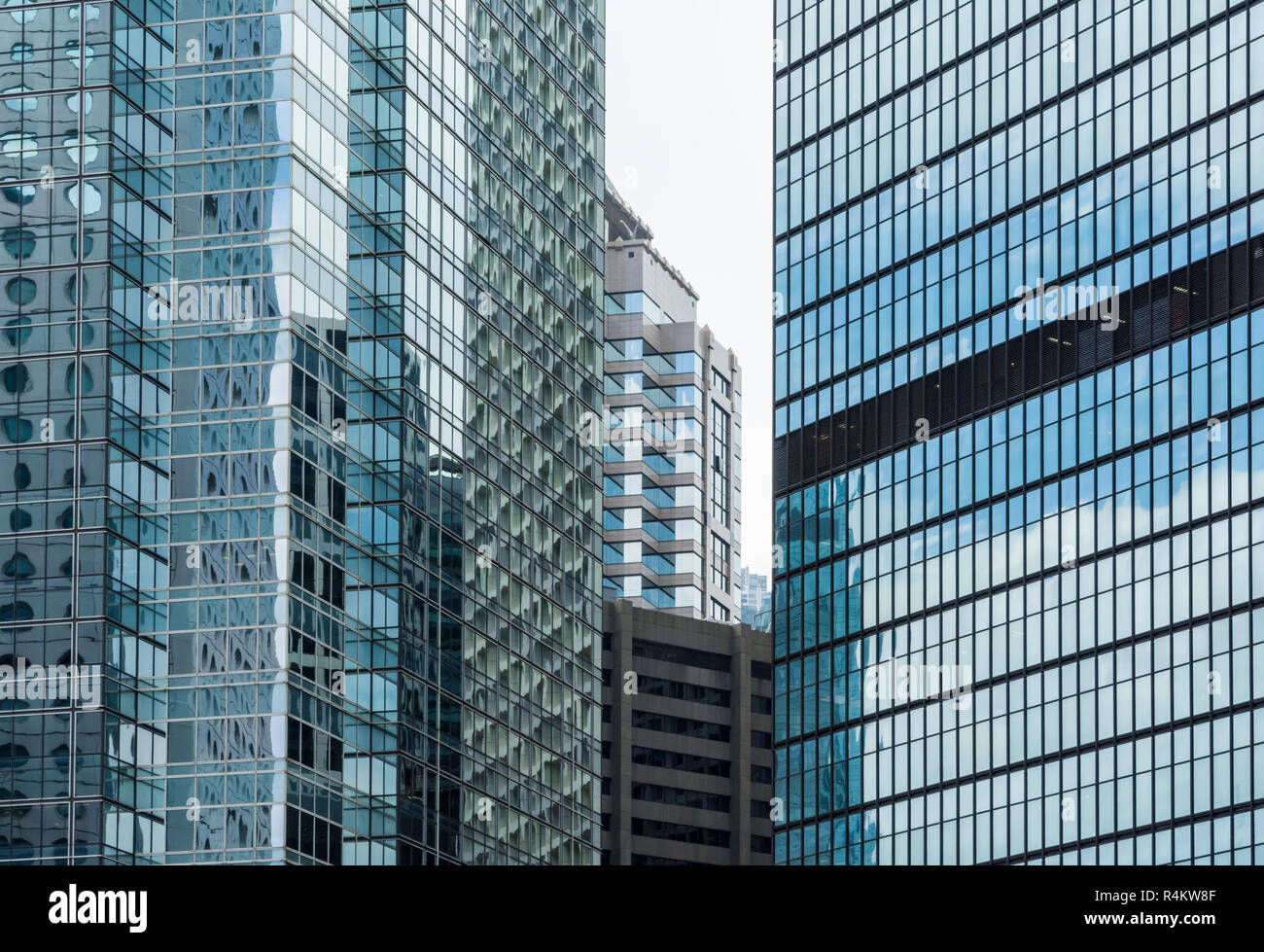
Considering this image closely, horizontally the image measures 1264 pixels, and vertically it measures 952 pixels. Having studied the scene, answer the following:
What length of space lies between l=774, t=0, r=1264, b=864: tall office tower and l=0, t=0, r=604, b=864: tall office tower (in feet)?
59.0

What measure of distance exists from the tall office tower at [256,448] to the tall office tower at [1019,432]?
1797cm

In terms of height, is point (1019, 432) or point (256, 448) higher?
point (1019, 432)

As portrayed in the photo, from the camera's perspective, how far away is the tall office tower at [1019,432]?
10988 centimetres

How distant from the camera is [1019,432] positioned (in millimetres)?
121938

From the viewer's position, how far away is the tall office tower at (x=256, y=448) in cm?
10881

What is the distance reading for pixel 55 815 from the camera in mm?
105000

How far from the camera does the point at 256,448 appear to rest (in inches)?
4491

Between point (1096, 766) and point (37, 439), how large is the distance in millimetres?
50000

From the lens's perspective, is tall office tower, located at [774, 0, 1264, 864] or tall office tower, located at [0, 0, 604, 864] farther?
tall office tower, located at [774, 0, 1264, 864]

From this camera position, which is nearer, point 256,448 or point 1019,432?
point 256,448

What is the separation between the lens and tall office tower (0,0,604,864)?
10881 centimetres

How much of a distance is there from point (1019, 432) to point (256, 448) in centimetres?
3697

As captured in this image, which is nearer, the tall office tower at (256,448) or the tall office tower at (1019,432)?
the tall office tower at (256,448)
